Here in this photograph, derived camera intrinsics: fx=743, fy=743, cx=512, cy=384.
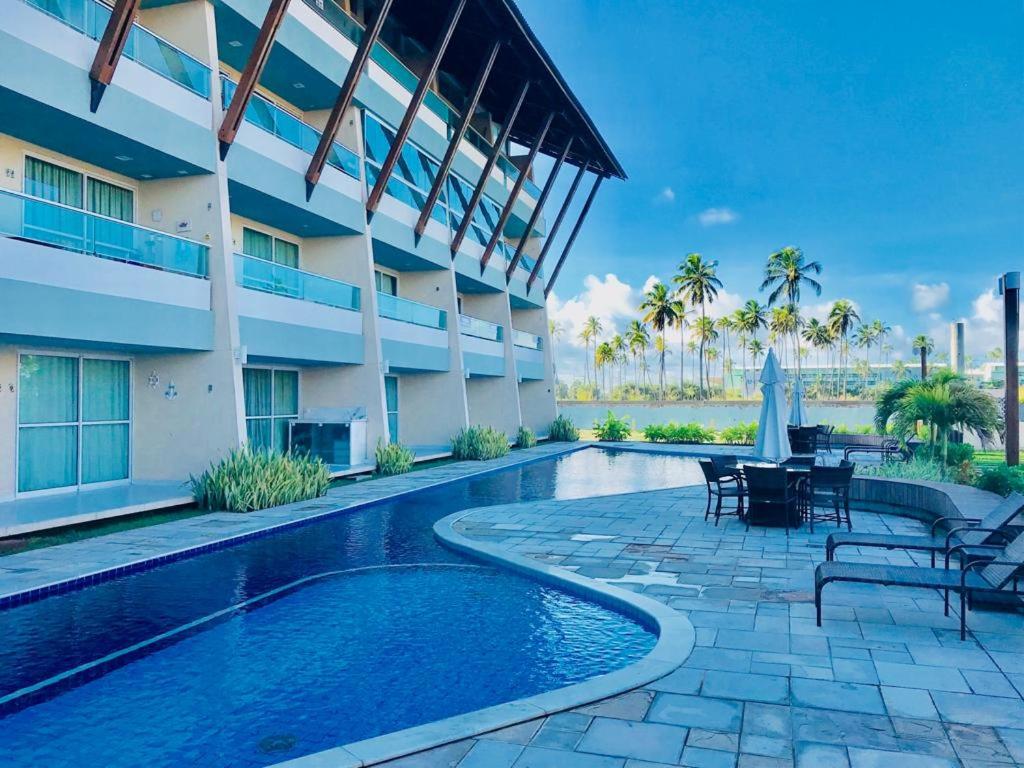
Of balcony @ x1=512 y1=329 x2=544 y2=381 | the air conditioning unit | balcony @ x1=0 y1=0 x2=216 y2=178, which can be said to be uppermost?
balcony @ x1=0 y1=0 x2=216 y2=178

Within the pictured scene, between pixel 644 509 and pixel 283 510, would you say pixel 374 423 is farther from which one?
pixel 644 509

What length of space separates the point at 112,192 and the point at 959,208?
102451 millimetres

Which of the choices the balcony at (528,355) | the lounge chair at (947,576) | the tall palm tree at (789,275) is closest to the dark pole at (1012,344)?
the lounge chair at (947,576)

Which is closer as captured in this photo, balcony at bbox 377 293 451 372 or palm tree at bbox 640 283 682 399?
balcony at bbox 377 293 451 372

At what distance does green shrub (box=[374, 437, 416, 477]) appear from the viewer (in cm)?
1859

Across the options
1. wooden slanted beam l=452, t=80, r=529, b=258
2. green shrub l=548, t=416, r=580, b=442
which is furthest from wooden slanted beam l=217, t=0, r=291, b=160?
green shrub l=548, t=416, r=580, b=442

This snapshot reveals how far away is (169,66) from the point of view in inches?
516

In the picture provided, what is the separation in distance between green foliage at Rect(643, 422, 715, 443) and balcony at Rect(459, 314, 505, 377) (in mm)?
7301

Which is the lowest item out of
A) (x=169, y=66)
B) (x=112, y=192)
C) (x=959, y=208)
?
(x=112, y=192)

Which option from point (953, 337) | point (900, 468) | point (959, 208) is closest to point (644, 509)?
point (900, 468)

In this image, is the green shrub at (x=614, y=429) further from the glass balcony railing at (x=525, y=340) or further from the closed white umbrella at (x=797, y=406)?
the closed white umbrella at (x=797, y=406)

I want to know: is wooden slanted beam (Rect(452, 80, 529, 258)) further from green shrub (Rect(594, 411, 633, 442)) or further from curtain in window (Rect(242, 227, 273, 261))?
green shrub (Rect(594, 411, 633, 442))

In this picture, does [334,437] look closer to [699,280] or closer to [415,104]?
[415,104]

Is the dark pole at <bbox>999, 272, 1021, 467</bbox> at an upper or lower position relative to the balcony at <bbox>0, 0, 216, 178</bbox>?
lower
